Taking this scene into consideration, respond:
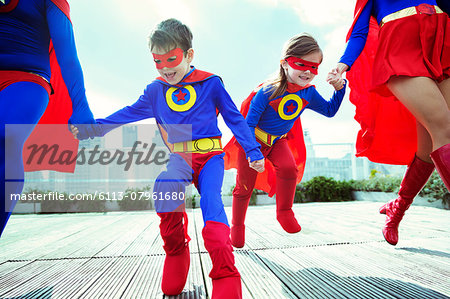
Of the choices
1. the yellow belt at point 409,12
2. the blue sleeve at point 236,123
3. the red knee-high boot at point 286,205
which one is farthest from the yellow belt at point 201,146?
the yellow belt at point 409,12

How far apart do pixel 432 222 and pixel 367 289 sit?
3028 mm

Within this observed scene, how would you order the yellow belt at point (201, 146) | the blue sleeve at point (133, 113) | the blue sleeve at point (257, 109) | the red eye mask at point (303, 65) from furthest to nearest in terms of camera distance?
the blue sleeve at point (257, 109) < the red eye mask at point (303, 65) < the blue sleeve at point (133, 113) < the yellow belt at point (201, 146)

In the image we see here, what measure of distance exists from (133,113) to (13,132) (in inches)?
27.3

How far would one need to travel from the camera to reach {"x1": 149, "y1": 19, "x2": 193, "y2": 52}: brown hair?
5.11 feet

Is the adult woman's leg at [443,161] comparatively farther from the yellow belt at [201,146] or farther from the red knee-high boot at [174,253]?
the red knee-high boot at [174,253]

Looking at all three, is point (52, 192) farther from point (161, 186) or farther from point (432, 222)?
point (432, 222)

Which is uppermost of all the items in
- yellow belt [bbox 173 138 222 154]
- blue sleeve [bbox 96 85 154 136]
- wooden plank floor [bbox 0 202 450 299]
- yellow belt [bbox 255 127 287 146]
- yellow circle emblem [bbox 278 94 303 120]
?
yellow circle emblem [bbox 278 94 303 120]

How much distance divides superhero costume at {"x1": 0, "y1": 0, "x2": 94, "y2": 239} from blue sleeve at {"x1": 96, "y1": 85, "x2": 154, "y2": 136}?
7.6 inches

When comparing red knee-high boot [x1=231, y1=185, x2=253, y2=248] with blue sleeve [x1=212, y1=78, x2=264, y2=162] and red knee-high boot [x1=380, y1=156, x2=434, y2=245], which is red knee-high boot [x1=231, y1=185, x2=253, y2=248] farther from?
red knee-high boot [x1=380, y1=156, x2=434, y2=245]

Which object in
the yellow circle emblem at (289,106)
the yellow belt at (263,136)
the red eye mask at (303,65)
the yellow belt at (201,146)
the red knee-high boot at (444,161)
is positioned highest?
the red eye mask at (303,65)

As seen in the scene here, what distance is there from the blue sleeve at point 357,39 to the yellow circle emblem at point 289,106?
52 centimetres

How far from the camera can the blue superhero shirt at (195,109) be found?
1.61 meters

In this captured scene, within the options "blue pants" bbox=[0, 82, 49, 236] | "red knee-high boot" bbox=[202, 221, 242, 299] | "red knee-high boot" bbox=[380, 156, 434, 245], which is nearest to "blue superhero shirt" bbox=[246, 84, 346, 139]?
"red knee-high boot" bbox=[380, 156, 434, 245]

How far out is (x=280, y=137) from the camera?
2412mm
